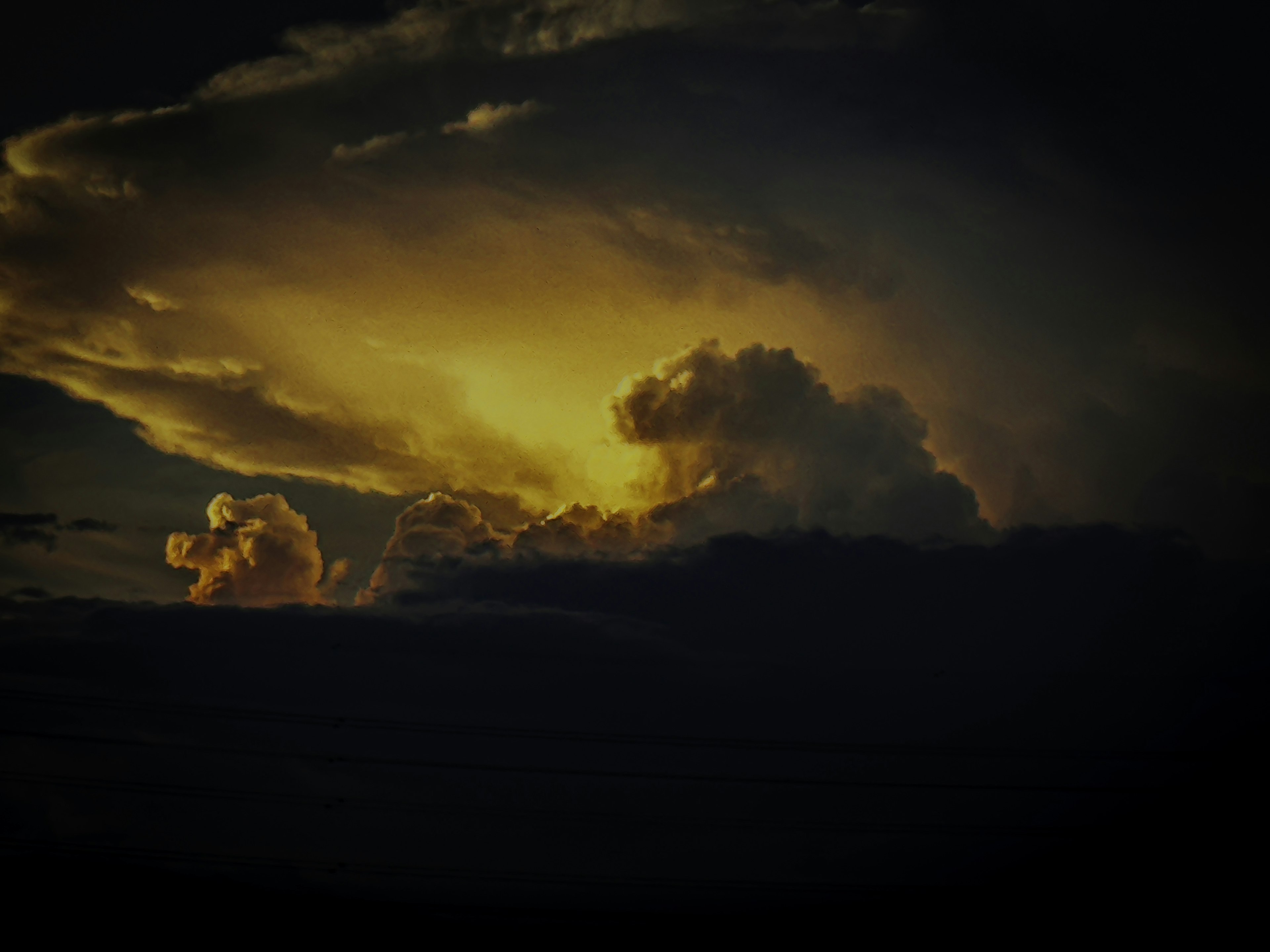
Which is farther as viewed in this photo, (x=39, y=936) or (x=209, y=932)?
(x=209, y=932)

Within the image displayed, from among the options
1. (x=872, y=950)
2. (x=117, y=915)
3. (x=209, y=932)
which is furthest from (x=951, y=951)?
(x=117, y=915)

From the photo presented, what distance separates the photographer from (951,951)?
2349 inches

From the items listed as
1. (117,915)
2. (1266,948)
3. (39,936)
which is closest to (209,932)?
(117,915)

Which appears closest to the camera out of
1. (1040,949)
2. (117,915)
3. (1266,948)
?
(1266,948)

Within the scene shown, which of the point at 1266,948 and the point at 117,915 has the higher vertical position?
the point at 1266,948

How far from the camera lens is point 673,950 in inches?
2403

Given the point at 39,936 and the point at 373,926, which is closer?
the point at 39,936

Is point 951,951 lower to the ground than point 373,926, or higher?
higher

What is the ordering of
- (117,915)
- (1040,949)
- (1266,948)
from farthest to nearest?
1. (117,915)
2. (1040,949)
3. (1266,948)

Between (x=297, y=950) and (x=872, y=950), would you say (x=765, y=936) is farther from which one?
(x=297, y=950)

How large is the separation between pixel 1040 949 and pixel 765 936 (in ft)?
51.2

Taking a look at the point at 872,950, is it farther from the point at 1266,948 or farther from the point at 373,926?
the point at 373,926

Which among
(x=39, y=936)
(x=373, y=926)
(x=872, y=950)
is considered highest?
(x=872, y=950)

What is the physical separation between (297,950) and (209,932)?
744 centimetres
